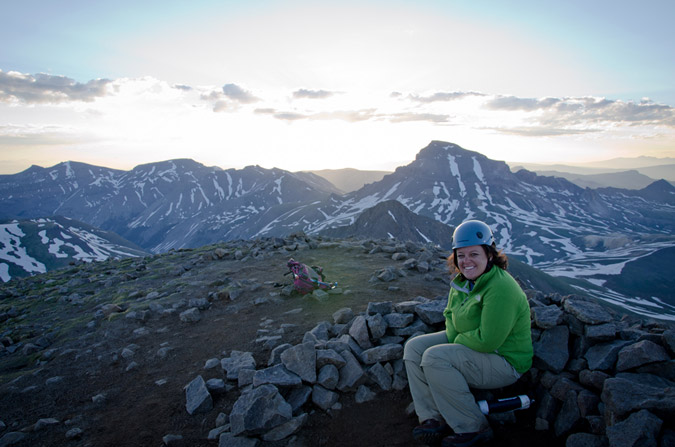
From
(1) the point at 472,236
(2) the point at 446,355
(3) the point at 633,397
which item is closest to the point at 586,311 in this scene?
(3) the point at 633,397

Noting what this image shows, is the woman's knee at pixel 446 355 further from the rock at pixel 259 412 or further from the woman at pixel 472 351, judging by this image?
the rock at pixel 259 412

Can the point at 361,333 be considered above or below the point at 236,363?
above

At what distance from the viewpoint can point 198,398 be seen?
7.89 metres

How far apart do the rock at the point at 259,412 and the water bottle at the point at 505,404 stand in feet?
12.2

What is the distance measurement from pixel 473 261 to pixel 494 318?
3.50 ft


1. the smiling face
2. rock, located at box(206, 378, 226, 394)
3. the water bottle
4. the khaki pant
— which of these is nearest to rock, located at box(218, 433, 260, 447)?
rock, located at box(206, 378, 226, 394)

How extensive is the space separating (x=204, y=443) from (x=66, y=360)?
7.95m

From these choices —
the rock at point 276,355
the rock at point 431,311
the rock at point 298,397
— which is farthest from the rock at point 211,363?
the rock at point 431,311

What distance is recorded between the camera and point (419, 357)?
682cm

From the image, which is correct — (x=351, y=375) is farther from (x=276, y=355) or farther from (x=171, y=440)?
(x=171, y=440)

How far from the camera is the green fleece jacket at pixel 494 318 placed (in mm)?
5961

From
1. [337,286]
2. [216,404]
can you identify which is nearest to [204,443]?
[216,404]

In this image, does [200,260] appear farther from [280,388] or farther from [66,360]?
[280,388]

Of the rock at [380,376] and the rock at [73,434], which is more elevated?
the rock at [380,376]
